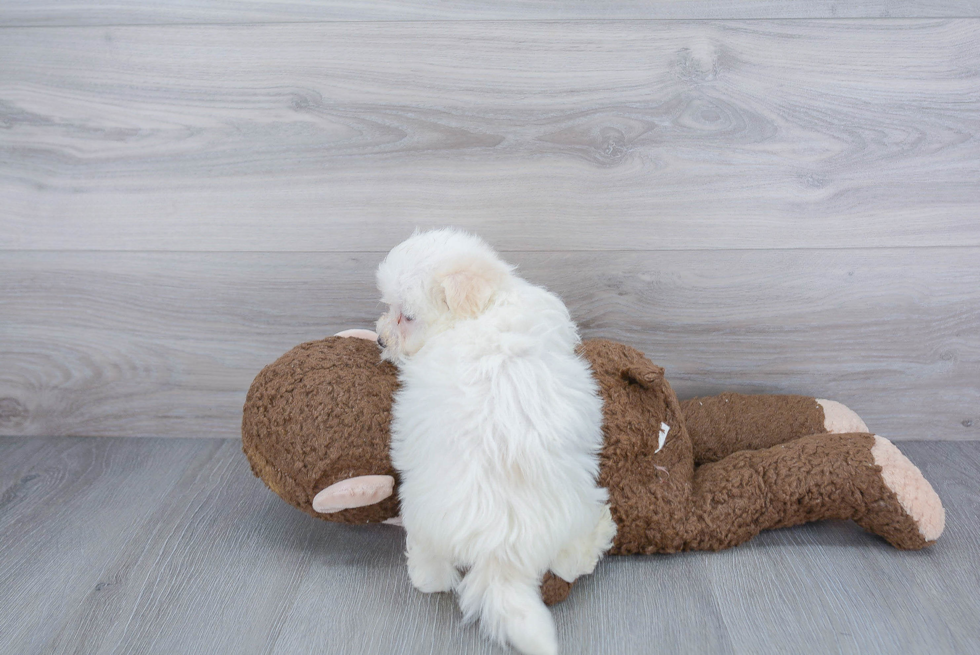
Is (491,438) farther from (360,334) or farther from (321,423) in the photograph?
(360,334)

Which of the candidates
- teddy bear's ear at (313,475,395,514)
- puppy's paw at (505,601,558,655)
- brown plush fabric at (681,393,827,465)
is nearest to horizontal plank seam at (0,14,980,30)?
brown plush fabric at (681,393,827,465)

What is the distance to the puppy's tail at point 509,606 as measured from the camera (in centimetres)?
76

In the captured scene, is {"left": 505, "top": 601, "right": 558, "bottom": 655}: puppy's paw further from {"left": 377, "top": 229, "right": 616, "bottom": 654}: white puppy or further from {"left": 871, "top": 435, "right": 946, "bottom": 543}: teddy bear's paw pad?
{"left": 871, "top": 435, "right": 946, "bottom": 543}: teddy bear's paw pad

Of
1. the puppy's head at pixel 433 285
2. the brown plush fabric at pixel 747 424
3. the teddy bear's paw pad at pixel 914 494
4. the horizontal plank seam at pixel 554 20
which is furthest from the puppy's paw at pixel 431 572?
the horizontal plank seam at pixel 554 20

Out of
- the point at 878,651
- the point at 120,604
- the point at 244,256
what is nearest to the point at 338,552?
the point at 120,604

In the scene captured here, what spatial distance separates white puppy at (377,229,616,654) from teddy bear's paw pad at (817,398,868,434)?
17.6 inches

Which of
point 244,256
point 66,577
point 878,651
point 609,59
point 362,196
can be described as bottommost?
→ point 66,577

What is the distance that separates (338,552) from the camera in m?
1.00

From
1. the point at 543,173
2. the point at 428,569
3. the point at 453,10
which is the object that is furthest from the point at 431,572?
the point at 453,10

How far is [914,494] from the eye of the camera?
0.93 meters

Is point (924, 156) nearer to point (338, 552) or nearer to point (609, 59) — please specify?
point (609, 59)

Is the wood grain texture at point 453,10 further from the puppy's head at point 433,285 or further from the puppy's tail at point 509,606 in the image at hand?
the puppy's tail at point 509,606

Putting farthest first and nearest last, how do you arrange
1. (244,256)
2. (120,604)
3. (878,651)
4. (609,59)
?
(244,256) < (609,59) < (120,604) < (878,651)

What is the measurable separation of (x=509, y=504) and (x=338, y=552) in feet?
1.07
